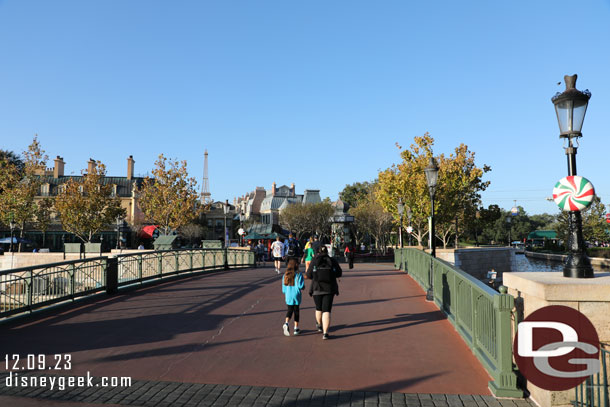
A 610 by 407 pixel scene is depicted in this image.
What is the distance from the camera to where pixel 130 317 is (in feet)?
31.0

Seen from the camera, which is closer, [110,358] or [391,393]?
[391,393]

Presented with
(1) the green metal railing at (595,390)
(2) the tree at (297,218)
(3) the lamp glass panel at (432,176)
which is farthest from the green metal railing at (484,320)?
(2) the tree at (297,218)

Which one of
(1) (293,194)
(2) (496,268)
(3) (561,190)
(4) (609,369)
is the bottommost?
(2) (496,268)

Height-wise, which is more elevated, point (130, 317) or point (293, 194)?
point (293, 194)

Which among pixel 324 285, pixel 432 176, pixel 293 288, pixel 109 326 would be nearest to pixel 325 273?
pixel 324 285

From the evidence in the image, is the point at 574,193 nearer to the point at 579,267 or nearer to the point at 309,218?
the point at 579,267

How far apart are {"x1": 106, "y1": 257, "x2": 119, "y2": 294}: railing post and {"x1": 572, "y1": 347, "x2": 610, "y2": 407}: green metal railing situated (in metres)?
11.7

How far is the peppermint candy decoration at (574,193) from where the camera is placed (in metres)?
5.12

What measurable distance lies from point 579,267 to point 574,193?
0.89m

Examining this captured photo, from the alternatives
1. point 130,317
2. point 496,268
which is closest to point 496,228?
point 496,268

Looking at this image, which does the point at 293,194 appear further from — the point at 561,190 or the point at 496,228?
the point at 561,190

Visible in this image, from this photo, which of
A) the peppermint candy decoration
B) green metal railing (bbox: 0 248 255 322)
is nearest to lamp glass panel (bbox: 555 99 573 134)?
the peppermint candy decoration

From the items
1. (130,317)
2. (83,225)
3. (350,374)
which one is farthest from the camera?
(83,225)

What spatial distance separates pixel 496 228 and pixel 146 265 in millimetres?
79641
